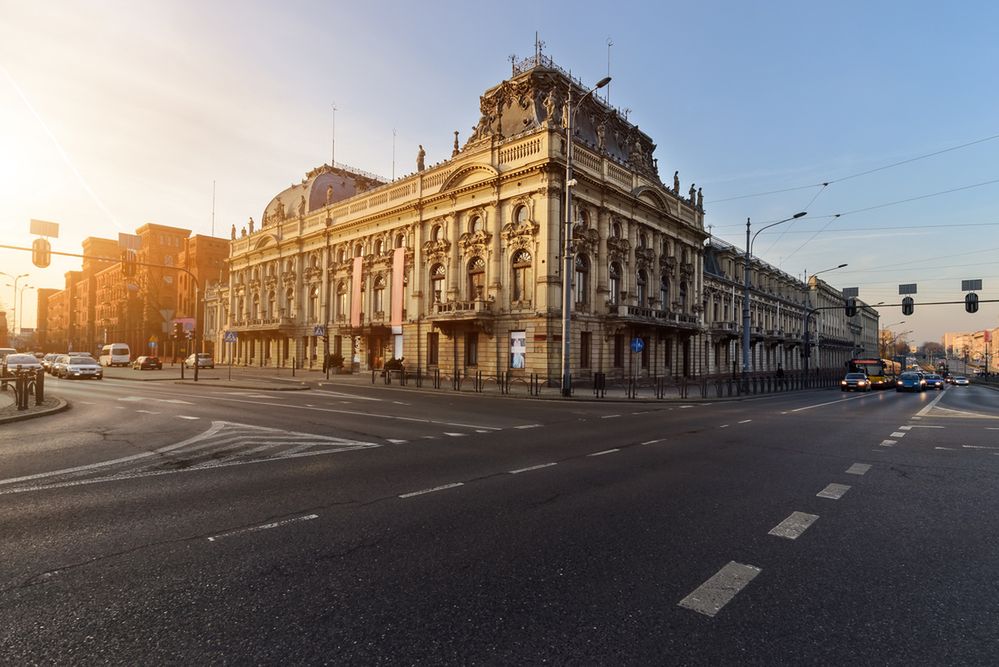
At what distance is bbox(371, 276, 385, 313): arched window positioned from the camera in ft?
141

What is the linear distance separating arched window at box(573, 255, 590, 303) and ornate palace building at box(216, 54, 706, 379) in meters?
0.11

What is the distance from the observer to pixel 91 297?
106562 mm

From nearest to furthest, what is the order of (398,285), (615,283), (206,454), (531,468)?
(531,468)
(206,454)
(615,283)
(398,285)

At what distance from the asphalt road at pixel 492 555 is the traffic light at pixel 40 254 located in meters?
11.8

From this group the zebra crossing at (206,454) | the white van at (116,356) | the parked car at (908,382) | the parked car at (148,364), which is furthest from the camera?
the white van at (116,356)

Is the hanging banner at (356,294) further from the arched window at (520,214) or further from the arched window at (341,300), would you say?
the arched window at (520,214)

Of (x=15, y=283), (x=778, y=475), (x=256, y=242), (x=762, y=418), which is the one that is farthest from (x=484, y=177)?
(x=15, y=283)

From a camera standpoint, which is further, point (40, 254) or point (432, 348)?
point (432, 348)

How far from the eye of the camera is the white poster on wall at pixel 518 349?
106 feet

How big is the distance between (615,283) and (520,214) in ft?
30.9

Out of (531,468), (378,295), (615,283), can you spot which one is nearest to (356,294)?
(378,295)

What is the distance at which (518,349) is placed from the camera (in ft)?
107

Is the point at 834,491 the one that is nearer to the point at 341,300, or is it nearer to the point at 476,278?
the point at 476,278

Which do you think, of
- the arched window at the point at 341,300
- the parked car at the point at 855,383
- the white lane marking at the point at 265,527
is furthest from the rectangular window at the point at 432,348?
the white lane marking at the point at 265,527
